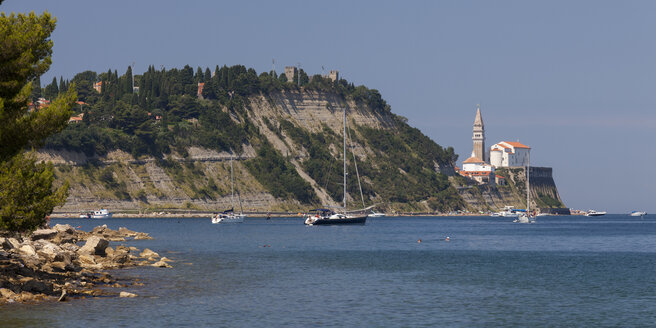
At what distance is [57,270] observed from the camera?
→ 129 feet

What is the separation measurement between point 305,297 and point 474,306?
7674 millimetres

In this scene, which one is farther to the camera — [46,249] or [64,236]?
[64,236]

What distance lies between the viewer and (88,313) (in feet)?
101

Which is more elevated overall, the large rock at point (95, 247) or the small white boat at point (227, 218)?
the small white boat at point (227, 218)

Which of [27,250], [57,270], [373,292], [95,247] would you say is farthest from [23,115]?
[95,247]

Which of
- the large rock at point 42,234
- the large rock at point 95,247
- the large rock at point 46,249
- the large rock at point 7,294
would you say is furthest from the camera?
the large rock at point 42,234

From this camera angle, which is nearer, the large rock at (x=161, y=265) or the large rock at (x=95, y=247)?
the large rock at (x=95, y=247)

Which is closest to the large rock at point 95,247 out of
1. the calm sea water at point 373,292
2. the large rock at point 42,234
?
the calm sea water at point 373,292

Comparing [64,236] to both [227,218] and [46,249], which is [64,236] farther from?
[227,218]

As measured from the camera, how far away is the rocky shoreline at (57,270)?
3353 centimetres

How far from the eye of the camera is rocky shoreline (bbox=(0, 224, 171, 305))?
3353cm

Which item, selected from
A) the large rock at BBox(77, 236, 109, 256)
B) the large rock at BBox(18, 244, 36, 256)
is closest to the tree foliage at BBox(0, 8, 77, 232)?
the large rock at BBox(18, 244, 36, 256)

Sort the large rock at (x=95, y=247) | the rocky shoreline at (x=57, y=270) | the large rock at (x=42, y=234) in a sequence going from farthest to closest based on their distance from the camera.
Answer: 1. the large rock at (x=42, y=234)
2. the large rock at (x=95, y=247)
3. the rocky shoreline at (x=57, y=270)

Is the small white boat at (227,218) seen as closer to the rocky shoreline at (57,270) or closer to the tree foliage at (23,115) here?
the rocky shoreline at (57,270)
